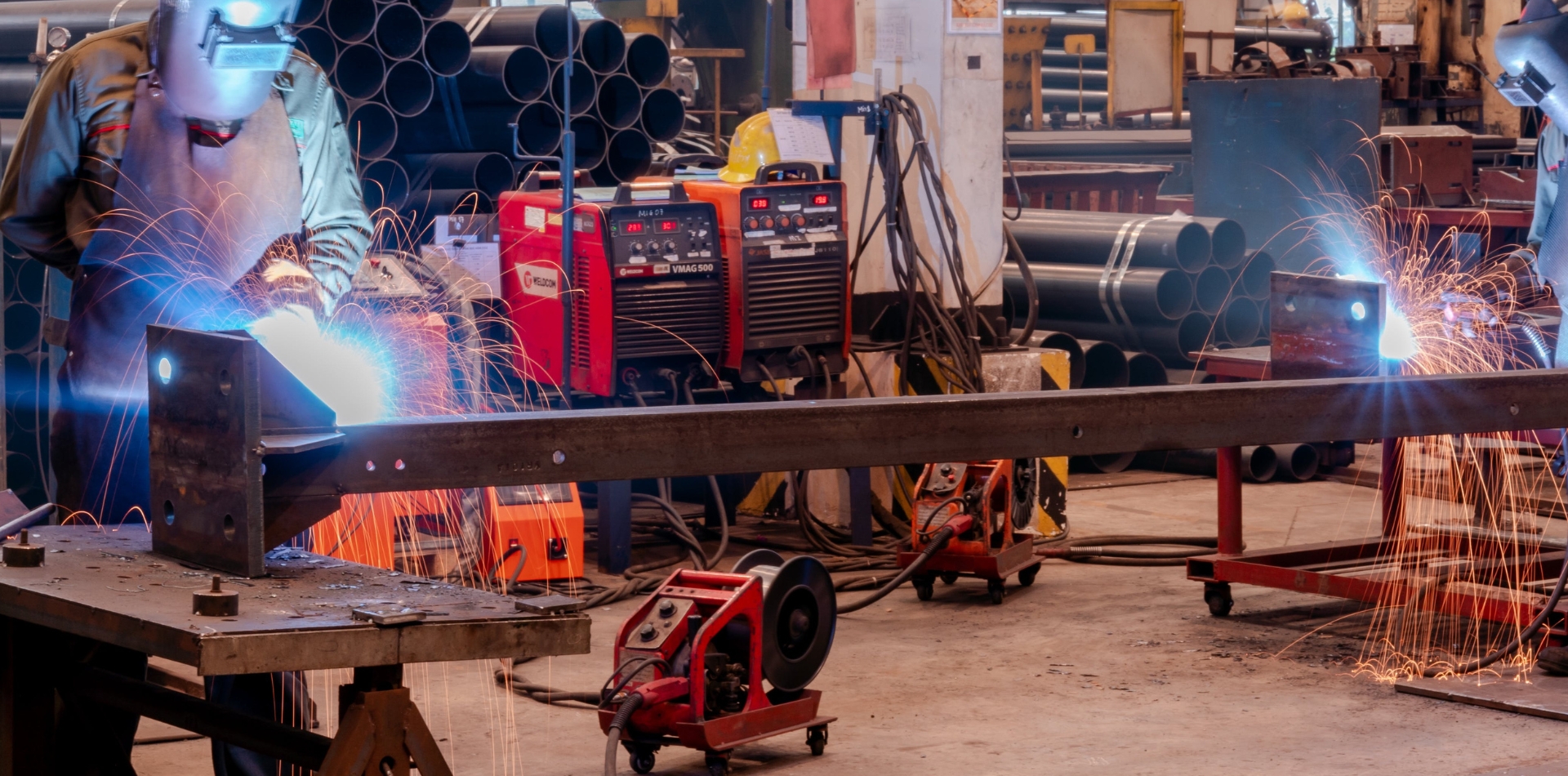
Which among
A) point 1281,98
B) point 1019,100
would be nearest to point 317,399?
point 1281,98

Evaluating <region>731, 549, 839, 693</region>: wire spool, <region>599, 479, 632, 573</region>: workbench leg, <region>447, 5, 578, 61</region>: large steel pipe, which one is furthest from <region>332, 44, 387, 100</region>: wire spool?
<region>731, 549, 839, 693</region>: wire spool

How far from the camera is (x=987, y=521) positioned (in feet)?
17.2

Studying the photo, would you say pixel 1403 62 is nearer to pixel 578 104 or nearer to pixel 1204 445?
pixel 578 104

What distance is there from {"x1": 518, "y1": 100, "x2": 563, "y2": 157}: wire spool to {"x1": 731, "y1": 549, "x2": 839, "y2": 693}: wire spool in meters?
3.38

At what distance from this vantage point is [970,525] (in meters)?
5.27

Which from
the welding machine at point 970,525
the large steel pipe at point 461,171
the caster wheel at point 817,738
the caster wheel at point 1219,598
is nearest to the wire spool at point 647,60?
the large steel pipe at point 461,171

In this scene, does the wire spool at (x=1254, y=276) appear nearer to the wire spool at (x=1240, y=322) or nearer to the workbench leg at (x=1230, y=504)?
the wire spool at (x=1240, y=322)

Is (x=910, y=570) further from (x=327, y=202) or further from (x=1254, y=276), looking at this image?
(x=1254, y=276)

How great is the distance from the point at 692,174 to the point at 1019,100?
798 cm

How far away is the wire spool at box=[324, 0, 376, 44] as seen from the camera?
6.32m

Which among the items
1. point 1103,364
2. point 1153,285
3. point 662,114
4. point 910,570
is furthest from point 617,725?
point 1153,285

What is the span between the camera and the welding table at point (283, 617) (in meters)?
1.76

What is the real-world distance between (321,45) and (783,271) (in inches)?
78.4

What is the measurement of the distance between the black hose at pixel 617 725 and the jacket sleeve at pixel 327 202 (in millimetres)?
1016
